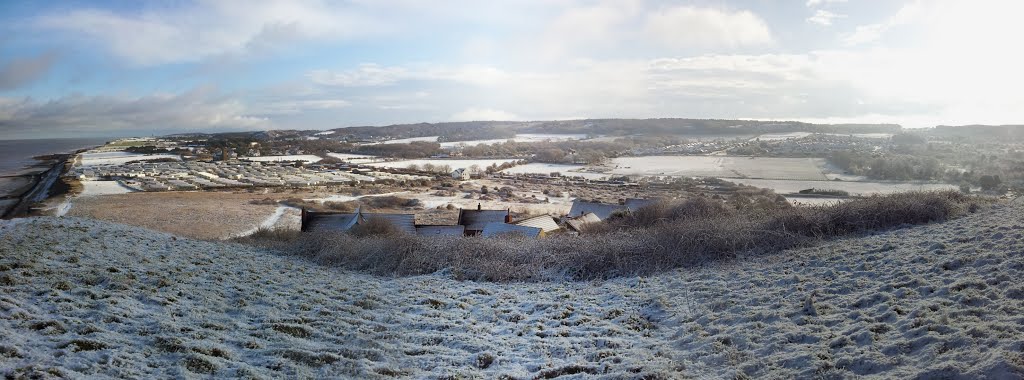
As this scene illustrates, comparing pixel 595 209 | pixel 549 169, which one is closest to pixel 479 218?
pixel 595 209

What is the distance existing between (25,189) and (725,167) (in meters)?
60.2

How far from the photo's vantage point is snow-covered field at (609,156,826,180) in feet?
135

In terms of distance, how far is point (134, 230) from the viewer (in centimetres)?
1267

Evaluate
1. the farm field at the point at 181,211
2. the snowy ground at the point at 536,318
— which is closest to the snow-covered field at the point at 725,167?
the snowy ground at the point at 536,318

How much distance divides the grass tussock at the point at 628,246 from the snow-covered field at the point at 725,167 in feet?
89.9

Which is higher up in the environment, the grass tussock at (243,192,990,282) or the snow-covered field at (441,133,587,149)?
the snow-covered field at (441,133,587,149)

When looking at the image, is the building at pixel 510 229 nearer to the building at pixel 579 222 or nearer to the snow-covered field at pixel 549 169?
the building at pixel 579 222

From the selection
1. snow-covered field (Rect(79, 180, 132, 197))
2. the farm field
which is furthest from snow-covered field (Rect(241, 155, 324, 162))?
the farm field

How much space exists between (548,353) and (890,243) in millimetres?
7256

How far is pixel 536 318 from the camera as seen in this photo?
7871mm

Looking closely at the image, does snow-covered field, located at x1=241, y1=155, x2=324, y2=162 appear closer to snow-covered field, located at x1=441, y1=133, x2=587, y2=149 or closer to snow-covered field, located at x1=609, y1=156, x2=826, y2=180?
snow-covered field, located at x1=441, y1=133, x2=587, y2=149

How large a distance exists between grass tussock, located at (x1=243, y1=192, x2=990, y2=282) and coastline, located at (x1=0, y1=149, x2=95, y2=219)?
32.2m

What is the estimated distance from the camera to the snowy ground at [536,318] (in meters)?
5.17

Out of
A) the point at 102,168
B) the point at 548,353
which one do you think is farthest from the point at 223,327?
the point at 102,168
